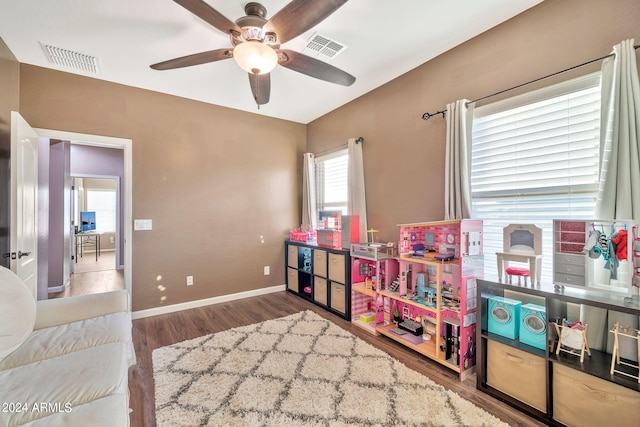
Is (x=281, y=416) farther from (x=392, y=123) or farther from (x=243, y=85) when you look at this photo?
(x=243, y=85)

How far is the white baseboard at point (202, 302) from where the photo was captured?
3316 mm

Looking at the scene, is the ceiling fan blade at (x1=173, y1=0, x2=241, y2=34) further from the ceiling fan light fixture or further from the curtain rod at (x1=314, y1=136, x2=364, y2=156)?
the curtain rod at (x1=314, y1=136, x2=364, y2=156)

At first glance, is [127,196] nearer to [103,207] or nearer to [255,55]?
[255,55]

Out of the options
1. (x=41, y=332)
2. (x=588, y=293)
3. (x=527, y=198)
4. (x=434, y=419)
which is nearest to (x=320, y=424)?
(x=434, y=419)

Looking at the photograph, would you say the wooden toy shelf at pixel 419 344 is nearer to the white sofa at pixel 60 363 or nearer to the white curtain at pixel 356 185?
the white curtain at pixel 356 185

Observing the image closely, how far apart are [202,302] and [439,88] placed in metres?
3.76

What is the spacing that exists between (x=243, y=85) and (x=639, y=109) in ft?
10.8

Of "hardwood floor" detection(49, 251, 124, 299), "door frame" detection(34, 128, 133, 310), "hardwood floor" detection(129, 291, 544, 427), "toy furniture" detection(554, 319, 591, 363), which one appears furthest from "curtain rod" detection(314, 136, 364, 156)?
"hardwood floor" detection(49, 251, 124, 299)

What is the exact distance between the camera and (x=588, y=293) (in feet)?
5.22

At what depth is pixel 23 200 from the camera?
2301mm

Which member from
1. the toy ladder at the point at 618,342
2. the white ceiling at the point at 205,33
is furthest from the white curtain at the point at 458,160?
the toy ladder at the point at 618,342

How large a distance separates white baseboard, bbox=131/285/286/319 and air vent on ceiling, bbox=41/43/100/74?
2.71 m

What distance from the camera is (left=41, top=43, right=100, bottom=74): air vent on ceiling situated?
2506mm

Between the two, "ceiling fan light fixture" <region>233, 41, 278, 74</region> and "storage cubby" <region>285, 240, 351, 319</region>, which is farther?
"storage cubby" <region>285, 240, 351, 319</region>
